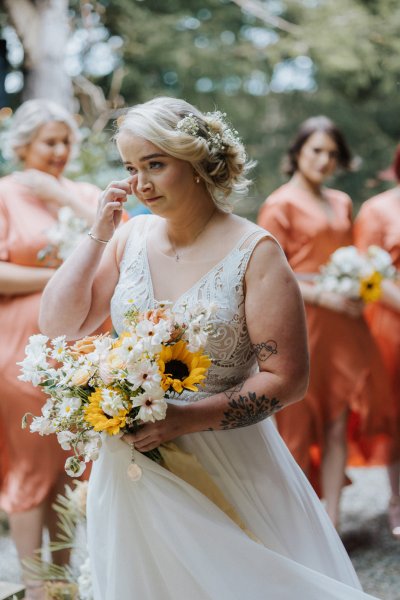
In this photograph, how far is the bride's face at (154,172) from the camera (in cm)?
218

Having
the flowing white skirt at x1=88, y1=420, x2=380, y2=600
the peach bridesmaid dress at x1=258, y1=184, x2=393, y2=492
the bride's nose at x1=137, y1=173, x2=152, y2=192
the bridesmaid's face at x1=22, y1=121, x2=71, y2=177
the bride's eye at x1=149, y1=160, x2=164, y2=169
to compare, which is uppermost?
the bride's eye at x1=149, y1=160, x2=164, y2=169

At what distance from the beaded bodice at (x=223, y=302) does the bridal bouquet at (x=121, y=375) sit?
0.10 m

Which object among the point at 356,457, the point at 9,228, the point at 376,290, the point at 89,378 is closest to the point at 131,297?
the point at 89,378

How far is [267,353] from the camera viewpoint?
7.06 feet

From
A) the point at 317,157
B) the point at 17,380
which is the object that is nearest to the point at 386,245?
the point at 317,157

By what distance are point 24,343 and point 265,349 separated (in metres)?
1.66

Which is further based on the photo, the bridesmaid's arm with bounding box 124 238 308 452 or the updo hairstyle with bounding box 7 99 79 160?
the updo hairstyle with bounding box 7 99 79 160

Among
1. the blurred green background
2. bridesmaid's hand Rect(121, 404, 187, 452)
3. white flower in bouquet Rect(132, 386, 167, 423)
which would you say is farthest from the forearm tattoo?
the blurred green background

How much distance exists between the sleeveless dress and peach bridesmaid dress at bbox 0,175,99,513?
122 centimetres

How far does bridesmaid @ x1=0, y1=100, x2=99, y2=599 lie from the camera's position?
3.50 m

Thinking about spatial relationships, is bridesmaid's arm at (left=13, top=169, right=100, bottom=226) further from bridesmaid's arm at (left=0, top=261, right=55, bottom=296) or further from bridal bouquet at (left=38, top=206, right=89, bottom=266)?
bridesmaid's arm at (left=0, top=261, right=55, bottom=296)

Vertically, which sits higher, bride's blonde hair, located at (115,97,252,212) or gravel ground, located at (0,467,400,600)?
bride's blonde hair, located at (115,97,252,212)

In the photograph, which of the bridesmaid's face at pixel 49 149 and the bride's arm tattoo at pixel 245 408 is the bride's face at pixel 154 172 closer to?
the bride's arm tattoo at pixel 245 408

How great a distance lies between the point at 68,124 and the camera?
12.2ft
